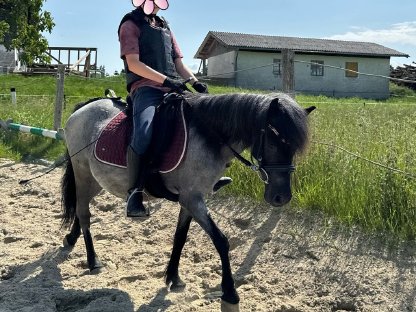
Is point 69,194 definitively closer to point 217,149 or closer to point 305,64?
point 217,149

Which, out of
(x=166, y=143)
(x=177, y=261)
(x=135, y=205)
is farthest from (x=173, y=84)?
(x=177, y=261)

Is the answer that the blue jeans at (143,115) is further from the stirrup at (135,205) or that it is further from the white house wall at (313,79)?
the white house wall at (313,79)

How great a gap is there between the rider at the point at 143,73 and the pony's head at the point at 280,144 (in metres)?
0.93

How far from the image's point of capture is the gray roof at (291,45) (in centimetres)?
3678

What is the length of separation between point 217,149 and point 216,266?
4.53 ft

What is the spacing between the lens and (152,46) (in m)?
4.18

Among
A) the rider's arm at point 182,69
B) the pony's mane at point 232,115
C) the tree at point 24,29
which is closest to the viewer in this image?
the pony's mane at point 232,115

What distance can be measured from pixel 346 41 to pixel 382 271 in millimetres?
42252

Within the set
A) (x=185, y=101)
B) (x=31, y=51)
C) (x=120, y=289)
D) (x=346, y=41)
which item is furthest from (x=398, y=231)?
(x=346, y=41)

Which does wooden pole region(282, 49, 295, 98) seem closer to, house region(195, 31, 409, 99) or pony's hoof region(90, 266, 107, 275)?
pony's hoof region(90, 266, 107, 275)

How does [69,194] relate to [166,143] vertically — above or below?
below

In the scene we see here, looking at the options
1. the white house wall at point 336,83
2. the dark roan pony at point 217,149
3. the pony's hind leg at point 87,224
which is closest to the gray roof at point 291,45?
the white house wall at point 336,83

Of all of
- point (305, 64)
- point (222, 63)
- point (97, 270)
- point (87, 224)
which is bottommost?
point (97, 270)

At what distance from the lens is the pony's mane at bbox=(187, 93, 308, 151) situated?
10.8ft
